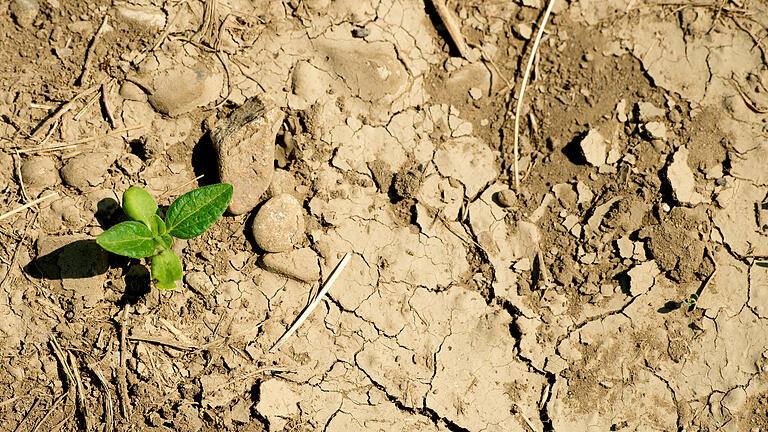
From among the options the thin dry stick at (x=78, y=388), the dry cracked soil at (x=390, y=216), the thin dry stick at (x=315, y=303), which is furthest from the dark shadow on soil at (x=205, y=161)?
the thin dry stick at (x=78, y=388)

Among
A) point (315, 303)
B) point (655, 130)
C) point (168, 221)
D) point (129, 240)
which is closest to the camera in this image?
point (129, 240)

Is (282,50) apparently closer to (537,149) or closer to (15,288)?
(537,149)

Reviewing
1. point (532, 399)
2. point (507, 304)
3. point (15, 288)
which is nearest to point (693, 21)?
point (507, 304)

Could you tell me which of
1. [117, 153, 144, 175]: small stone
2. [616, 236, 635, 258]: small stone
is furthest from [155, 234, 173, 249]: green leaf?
[616, 236, 635, 258]: small stone

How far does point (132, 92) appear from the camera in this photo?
10.1ft

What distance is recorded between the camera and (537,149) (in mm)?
3268

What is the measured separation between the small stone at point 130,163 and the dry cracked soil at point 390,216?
0.04 feet

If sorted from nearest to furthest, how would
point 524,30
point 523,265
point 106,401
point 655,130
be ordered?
point 106,401, point 523,265, point 655,130, point 524,30

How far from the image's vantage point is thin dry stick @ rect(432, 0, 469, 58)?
129 inches

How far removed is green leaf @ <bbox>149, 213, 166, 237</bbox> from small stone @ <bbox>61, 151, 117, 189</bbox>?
44 cm

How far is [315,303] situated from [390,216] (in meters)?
0.60

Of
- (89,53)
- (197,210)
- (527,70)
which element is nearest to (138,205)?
(197,210)

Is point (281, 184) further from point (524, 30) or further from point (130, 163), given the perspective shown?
point (524, 30)

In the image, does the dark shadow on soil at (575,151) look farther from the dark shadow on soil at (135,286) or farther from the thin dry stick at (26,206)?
the thin dry stick at (26,206)
